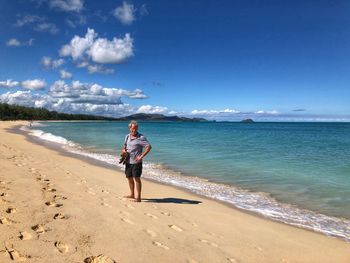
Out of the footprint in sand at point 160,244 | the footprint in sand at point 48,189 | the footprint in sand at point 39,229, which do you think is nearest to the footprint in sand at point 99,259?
the footprint in sand at point 160,244

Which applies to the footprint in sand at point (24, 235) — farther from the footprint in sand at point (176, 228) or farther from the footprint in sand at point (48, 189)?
the footprint in sand at point (48, 189)

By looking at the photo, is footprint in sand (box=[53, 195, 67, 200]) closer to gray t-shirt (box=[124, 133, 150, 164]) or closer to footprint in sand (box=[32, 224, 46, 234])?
gray t-shirt (box=[124, 133, 150, 164])

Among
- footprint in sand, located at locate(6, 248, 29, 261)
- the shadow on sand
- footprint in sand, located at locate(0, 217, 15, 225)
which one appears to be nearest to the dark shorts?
the shadow on sand

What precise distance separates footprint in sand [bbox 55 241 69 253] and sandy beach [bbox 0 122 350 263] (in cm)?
1

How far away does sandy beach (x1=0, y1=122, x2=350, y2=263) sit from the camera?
4754 millimetres

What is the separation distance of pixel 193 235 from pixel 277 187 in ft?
23.5

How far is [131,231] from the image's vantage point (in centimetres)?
579

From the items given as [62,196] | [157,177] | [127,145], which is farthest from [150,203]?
[157,177]

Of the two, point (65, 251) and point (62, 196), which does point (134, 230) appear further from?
point (62, 196)

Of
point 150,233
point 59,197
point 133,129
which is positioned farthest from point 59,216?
point 133,129

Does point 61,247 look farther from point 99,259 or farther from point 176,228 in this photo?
point 176,228

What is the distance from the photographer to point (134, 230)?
587 cm

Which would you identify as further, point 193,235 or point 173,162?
point 173,162

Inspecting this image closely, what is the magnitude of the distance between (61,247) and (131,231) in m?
1.40
